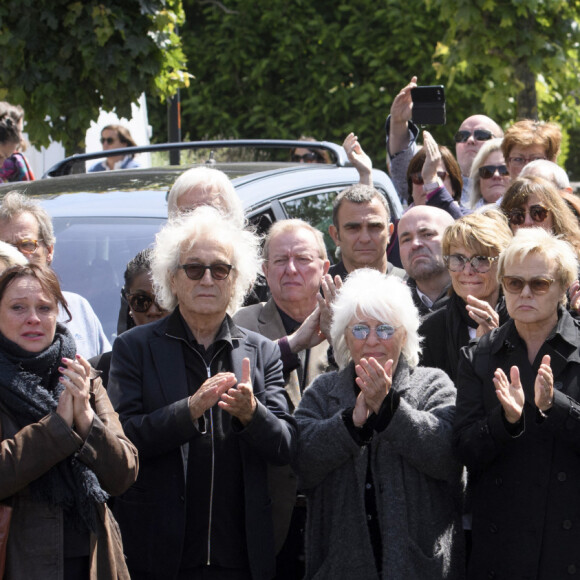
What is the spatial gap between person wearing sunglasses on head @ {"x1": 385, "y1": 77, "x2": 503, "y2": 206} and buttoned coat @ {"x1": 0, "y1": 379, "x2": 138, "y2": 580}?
12.3 ft

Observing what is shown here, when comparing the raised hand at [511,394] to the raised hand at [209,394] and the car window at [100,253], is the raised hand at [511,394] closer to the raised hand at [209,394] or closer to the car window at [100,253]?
the raised hand at [209,394]

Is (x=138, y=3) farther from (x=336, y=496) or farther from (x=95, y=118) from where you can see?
(x=336, y=496)

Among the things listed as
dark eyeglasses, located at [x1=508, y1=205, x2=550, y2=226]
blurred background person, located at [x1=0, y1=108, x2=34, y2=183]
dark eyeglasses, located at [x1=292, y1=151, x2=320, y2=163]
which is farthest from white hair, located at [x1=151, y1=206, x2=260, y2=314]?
dark eyeglasses, located at [x1=292, y1=151, x2=320, y2=163]

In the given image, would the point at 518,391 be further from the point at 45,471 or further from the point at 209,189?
the point at 209,189

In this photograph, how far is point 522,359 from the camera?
434 centimetres

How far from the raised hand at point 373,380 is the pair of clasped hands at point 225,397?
1.28 feet

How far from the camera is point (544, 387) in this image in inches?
160

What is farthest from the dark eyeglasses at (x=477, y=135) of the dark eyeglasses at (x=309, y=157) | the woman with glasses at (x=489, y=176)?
the dark eyeglasses at (x=309, y=157)

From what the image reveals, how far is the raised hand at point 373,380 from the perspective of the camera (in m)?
4.12

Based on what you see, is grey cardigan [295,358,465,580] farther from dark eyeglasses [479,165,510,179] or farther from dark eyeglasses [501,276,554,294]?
dark eyeglasses [479,165,510,179]

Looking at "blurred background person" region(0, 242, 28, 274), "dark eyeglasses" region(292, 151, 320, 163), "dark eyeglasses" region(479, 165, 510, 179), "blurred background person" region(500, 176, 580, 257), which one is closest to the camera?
"blurred background person" region(0, 242, 28, 274)

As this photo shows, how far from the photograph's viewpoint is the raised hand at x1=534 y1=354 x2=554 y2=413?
4066 mm

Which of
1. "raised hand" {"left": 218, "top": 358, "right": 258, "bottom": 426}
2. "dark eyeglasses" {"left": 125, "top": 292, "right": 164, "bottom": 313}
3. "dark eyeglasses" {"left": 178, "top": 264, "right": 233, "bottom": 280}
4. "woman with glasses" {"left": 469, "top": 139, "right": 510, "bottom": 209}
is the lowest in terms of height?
"raised hand" {"left": 218, "top": 358, "right": 258, "bottom": 426}

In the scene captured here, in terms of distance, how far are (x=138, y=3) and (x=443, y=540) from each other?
6.87 meters
